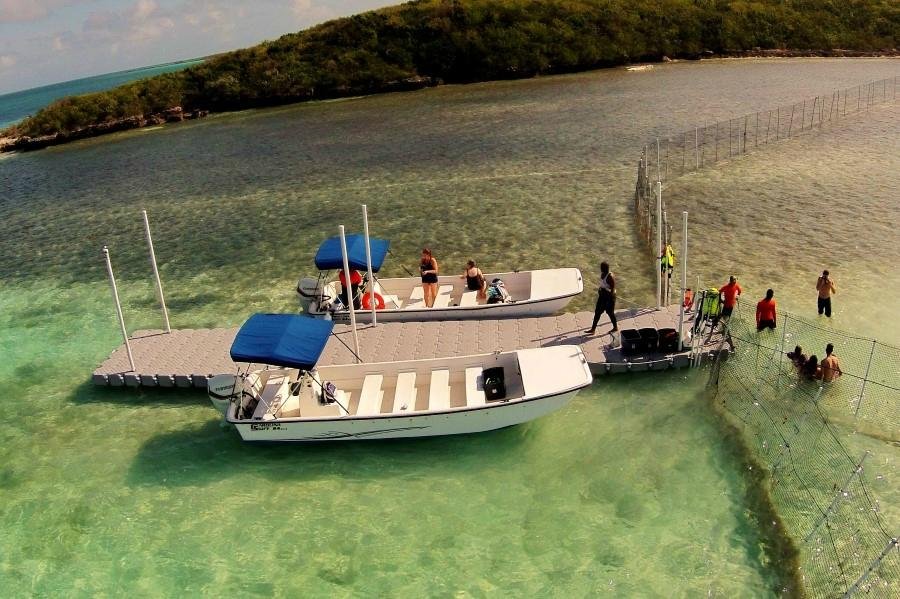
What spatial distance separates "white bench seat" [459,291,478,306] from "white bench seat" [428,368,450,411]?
214 inches

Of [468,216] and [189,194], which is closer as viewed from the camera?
[468,216]

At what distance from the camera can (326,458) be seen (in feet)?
57.9

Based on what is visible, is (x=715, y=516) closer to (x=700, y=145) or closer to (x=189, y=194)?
(x=700, y=145)

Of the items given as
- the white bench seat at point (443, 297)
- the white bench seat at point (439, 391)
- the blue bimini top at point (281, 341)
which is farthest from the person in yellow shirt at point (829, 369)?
the blue bimini top at point (281, 341)

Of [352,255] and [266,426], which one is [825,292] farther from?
[266,426]

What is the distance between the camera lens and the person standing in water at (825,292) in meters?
21.0

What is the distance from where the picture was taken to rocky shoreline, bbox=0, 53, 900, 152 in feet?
288

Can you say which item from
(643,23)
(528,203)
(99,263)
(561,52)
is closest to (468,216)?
(528,203)

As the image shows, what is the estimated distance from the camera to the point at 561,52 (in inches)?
4363

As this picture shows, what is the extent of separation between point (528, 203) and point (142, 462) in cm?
2752

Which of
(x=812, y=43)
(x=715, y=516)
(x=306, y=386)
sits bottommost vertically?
(x=715, y=516)

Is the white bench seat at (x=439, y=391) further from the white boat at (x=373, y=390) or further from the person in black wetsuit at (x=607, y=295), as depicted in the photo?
the person in black wetsuit at (x=607, y=295)

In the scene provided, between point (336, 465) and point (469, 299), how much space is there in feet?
30.1

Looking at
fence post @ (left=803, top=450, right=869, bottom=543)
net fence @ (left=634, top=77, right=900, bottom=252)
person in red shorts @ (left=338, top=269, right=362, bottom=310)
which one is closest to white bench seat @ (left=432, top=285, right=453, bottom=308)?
person in red shorts @ (left=338, top=269, right=362, bottom=310)
